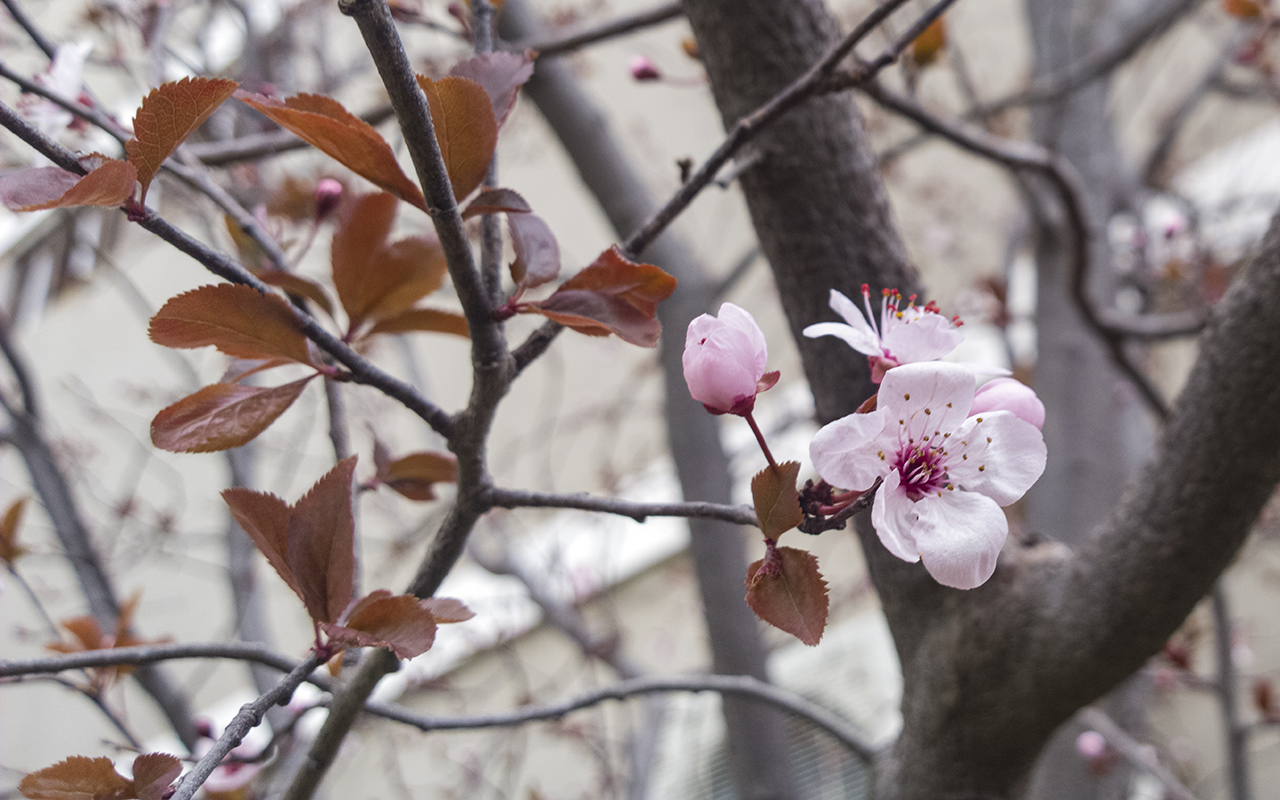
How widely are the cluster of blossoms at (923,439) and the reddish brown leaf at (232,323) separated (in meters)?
0.17

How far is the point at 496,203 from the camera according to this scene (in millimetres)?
360

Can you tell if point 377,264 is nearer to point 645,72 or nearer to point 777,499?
point 777,499

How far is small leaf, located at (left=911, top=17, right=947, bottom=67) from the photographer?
0.73m

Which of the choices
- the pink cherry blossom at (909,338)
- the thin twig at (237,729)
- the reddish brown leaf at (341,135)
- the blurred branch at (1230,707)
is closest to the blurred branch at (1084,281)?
the blurred branch at (1230,707)

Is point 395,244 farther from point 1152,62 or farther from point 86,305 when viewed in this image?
point 86,305

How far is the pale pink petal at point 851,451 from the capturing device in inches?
11.4

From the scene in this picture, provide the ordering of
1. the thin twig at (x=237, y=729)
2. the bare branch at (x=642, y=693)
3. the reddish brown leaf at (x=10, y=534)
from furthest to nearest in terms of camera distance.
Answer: the reddish brown leaf at (x=10, y=534)
the bare branch at (x=642, y=693)
the thin twig at (x=237, y=729)

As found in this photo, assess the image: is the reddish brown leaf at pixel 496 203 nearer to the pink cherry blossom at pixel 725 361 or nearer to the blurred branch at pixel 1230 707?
the pink cherry blossom at pixel 725 361

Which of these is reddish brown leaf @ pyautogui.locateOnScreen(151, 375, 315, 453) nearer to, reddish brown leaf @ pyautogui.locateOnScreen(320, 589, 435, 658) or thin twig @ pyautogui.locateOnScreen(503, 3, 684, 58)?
reddish brown leaf @ pyautogui.locateOnScreen(320, 589, 435, 658)

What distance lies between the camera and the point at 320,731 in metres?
0.40

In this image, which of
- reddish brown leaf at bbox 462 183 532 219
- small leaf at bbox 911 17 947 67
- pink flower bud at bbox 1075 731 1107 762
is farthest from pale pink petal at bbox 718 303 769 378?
pink flower bud at bbox 1075 731 1107 762

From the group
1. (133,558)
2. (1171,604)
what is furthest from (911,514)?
(133,558)

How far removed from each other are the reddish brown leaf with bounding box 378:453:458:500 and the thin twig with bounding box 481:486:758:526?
119 millimetres

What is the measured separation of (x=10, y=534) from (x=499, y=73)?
540mm
